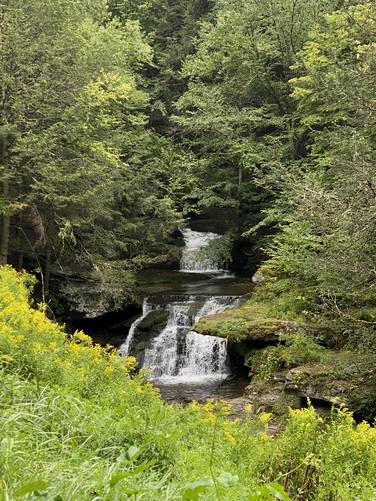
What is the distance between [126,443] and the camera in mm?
3756

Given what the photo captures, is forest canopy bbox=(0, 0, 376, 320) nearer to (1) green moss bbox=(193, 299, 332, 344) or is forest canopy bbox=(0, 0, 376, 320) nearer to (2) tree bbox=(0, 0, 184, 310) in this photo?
(2) tree bbox=(0, 0, 184, 310)

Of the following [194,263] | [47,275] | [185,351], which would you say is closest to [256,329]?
[185,351]

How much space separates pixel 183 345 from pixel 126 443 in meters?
10.1

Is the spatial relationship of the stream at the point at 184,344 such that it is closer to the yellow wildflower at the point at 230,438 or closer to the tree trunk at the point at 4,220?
the tree trunk at the point at 4,220

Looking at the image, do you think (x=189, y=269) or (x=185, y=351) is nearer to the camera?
(x=185, y=351)

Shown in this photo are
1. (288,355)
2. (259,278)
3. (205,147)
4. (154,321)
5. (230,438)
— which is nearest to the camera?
(230,438)

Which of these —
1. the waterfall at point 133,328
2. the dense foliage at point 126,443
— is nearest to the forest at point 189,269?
the dense foliage at point 126,443

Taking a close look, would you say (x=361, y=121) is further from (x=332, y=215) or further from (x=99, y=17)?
(x=99, y=17)

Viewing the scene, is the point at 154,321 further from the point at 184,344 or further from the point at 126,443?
the point at 126,443

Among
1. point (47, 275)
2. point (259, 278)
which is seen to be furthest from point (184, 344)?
point (47, 275)

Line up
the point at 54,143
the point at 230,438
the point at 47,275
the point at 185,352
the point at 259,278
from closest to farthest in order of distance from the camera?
1. the point at 230,438
2. the point at 54,143
3. the point at 185,352
4. the point at 47,275
5. the point at 259,278

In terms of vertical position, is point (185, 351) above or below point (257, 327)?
below

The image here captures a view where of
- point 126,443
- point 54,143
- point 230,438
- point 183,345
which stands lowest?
point 183,345

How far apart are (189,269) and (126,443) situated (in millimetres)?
18216
